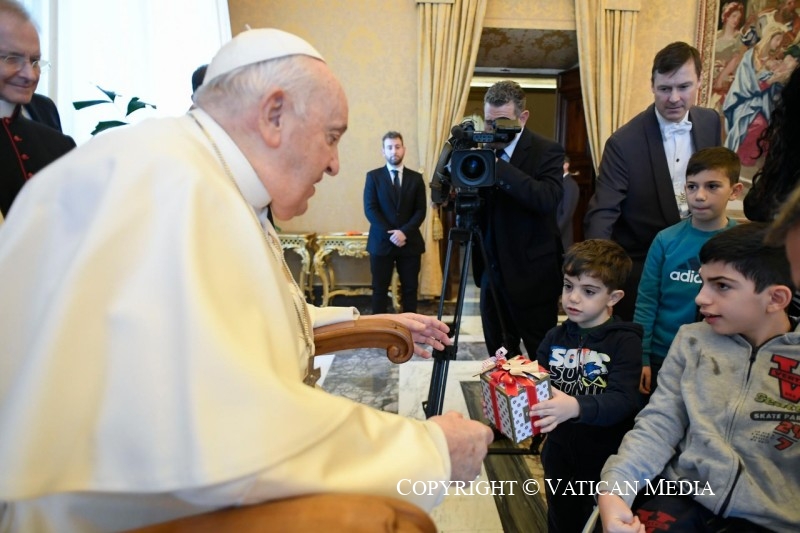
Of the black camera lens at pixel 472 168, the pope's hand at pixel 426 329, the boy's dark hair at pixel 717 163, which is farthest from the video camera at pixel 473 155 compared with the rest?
the pope's hand at pixel 426 329

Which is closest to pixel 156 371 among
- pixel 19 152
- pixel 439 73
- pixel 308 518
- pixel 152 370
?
pixel 152 370

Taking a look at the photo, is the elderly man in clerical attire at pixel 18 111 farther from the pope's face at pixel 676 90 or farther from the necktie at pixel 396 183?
the necktie at pixel 396 183

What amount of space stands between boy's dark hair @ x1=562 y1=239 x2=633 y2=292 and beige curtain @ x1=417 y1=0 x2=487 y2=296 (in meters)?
4.16

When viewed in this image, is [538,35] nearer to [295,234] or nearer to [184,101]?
[295,234]

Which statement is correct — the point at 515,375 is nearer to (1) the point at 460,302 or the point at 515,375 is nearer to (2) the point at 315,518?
(2) the point at 315,518

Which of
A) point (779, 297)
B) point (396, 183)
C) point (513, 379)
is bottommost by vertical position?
point (513, 379)

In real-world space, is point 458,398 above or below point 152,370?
below

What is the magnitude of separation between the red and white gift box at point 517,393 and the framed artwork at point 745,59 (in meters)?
5.17

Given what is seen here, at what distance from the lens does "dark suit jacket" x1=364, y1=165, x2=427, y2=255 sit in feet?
15.1

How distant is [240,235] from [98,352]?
0.91 ft

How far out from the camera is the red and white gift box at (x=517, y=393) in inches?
47.9

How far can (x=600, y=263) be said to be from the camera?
164 cm

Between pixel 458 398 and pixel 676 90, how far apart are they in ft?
6.73

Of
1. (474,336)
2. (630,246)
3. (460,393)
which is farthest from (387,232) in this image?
(630,246)
